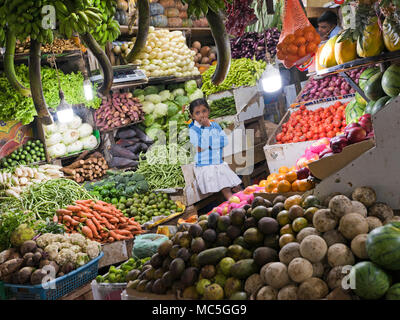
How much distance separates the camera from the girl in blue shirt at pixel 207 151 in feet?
19.5

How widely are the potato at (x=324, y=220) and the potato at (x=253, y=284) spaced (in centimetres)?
42

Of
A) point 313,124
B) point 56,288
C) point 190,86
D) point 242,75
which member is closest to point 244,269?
point 56,288

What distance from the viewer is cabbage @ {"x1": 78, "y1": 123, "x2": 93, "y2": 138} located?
6438 mm

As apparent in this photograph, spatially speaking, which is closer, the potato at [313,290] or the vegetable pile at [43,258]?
the potato at [313,290]

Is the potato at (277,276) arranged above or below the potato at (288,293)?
above

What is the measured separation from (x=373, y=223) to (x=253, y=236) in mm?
641

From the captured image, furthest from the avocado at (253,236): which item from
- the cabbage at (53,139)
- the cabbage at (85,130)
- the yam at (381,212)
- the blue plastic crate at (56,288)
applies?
the cabbage at (85,130)

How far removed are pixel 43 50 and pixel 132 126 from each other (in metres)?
2.05

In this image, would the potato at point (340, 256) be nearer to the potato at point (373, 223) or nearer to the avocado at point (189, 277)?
the potato at point (373, 223)

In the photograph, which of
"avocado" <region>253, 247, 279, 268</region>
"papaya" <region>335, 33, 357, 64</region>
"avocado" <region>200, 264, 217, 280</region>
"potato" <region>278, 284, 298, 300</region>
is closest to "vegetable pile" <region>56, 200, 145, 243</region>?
"avocado" <region>200, 264, 217, 280</region>

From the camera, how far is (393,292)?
1771mm

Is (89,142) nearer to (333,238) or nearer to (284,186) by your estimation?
(284,186)

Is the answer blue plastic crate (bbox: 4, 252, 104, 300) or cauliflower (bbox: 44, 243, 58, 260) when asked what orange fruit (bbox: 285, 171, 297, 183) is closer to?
blue plastic crate (bbox: 4, 252, 104, 300)

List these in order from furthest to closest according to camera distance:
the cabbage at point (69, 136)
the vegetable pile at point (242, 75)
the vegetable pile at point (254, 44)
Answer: the vegetable pile at point (254, 44) < the vegetable pile at point (242, 75) < the cabbage at point (69, 136)
